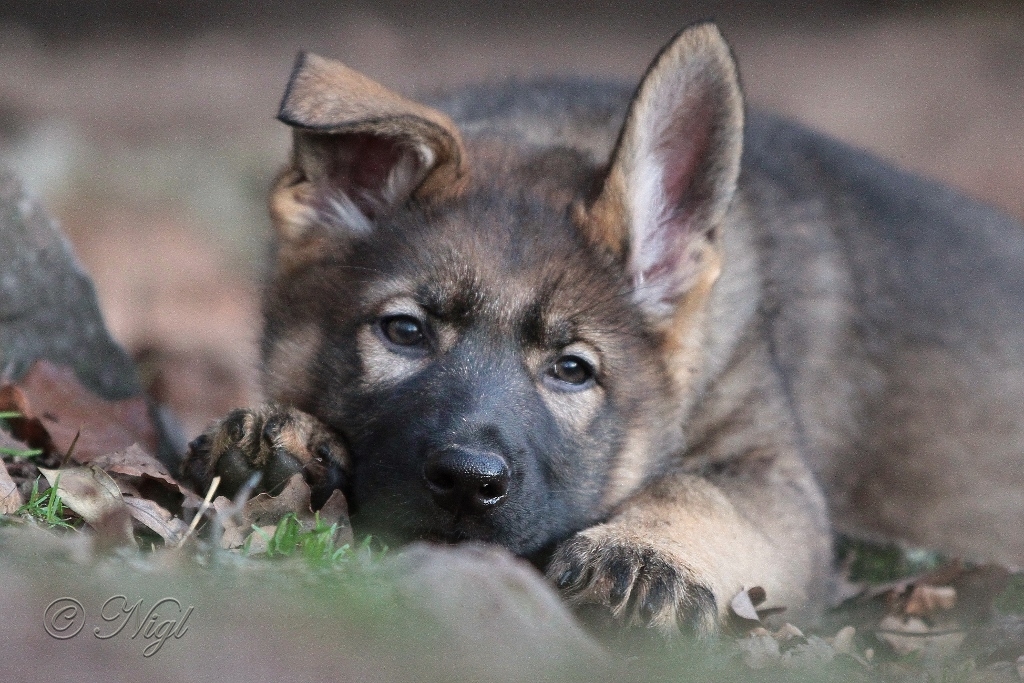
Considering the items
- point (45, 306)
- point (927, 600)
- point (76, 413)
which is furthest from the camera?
point (45, 306)

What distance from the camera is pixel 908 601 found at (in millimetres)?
4480

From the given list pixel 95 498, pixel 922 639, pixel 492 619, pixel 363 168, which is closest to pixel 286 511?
pixel 95 498

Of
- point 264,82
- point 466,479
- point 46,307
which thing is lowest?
point 264,82

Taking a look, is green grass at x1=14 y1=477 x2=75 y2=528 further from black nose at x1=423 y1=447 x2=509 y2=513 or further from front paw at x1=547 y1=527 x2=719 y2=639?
front paw at x1=547 y1=527 x2=719 y2=639

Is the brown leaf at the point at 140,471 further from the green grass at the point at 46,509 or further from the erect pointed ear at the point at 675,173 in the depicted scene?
the erect pointed ear at the point at 675,173

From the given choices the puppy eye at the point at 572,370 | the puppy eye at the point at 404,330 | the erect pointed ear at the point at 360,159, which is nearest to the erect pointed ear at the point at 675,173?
the puppy eye at the point at 572,370

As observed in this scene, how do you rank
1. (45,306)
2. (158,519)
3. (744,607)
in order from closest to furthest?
1. (158,519)
2. (744,607)
3. (45,306)

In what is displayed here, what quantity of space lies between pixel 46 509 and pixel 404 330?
3.90ft

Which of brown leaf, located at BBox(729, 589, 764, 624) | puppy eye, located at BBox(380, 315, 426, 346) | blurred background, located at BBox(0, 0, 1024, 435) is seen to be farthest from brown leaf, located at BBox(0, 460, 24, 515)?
blurred background, located at BBox(0, 0, 1024, 435)

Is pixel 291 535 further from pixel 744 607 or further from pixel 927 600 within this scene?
pixel 927 600

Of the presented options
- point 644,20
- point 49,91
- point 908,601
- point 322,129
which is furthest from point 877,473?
point 49,91

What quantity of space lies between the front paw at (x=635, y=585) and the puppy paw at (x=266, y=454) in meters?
0.74

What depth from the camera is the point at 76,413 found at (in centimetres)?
420

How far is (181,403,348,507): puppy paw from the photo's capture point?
351 cm
